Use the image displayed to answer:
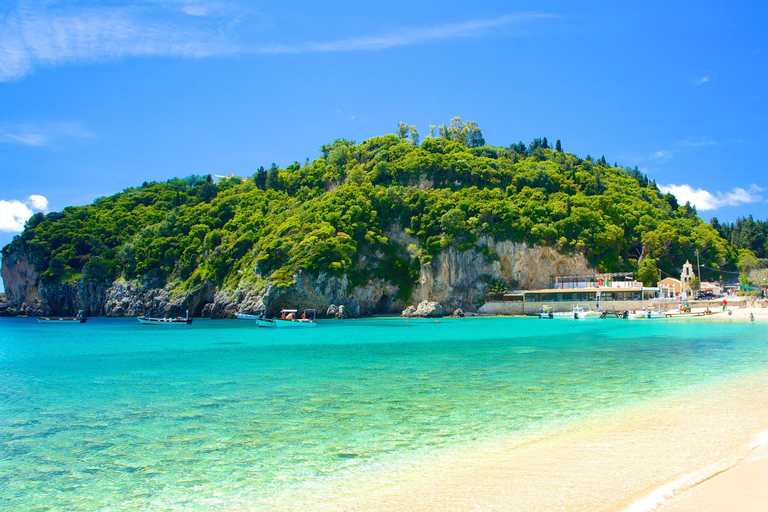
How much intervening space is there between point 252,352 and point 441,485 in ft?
79.8

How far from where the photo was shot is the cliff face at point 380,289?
237ft

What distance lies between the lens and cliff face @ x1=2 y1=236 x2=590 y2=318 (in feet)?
237

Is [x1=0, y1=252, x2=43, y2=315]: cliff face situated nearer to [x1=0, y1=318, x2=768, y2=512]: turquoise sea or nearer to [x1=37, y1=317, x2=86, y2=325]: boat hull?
[x1=37, y1=317, x2=86, y2=325]: boat hull

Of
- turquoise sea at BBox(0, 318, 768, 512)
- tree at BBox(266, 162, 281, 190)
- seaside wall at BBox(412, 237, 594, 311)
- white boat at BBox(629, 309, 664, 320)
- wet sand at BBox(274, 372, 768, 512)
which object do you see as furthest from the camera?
tree at BBox(266, 162, 281, 190)

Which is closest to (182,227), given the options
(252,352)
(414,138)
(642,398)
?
(414,138)

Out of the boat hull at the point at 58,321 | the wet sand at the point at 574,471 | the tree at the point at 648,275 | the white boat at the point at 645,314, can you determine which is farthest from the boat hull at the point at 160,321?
the tree at the point at 648,275

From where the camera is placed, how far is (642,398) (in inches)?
576

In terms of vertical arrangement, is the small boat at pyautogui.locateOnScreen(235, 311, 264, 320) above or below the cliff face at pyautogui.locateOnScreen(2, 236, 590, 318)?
below

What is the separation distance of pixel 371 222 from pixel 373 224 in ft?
1.54

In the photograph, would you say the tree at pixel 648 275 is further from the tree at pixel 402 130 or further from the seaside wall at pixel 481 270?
the tree at pixel 402 130

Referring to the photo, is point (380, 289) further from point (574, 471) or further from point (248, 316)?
point (574, 471)

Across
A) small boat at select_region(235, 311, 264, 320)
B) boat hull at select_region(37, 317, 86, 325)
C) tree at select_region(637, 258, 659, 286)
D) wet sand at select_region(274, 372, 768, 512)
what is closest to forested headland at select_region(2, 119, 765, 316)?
tree at select_region(637, 258, 659, 286)

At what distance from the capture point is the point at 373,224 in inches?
3265

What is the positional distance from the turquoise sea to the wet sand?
785mm
